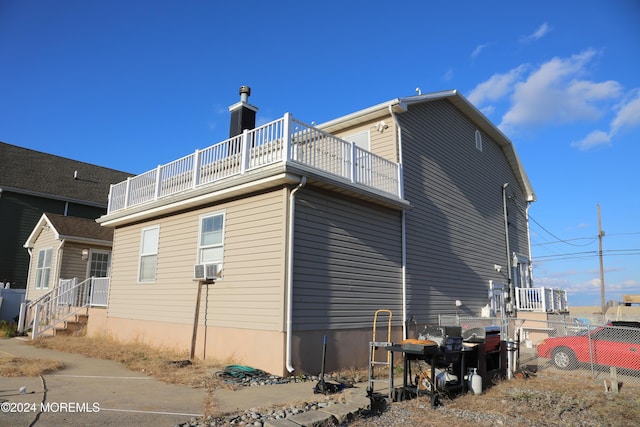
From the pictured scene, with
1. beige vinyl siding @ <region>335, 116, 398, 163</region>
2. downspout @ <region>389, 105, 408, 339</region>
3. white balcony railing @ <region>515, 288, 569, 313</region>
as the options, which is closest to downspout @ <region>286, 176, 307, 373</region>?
downspout @ <region>389, 105, 408, 339</region>

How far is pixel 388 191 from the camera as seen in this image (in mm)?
11141

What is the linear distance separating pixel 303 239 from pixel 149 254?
6091 mm

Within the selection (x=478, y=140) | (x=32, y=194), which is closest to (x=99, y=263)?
(x=32, y=194)

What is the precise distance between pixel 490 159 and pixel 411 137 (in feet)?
21.8

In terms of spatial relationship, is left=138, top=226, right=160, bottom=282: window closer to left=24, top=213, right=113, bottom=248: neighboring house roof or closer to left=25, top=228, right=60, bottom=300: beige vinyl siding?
left=24, top=213, right=113, bottom=248: neighboring house roof

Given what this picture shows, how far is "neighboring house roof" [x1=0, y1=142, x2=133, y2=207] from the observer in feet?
72.4

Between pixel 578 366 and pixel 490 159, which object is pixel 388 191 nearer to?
pixel 578 366

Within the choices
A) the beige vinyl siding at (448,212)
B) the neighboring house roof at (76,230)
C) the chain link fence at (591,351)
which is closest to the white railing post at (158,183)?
the neighboring house roof at (76,230)

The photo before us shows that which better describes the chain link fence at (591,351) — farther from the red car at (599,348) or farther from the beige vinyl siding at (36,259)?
the beige vinyl siding at (36,259)

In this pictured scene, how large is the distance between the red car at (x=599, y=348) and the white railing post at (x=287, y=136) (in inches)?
282

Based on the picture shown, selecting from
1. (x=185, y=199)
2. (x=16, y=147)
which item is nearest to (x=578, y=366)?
(x=185, y=199)

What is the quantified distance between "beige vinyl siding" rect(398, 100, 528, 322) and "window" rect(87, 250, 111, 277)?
12.5 m

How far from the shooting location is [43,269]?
17.8m

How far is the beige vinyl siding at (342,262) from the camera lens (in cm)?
870
